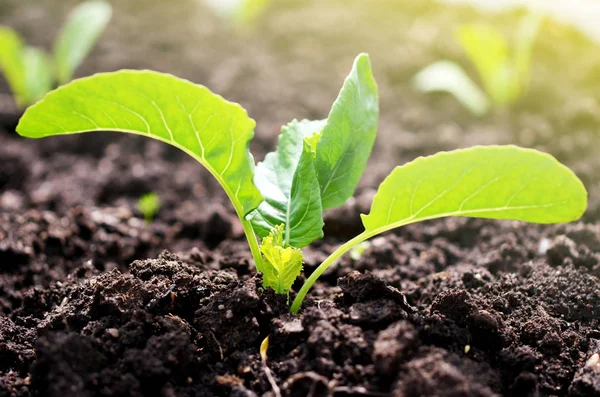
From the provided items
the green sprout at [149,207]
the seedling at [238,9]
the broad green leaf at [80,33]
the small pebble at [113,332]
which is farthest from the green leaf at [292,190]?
the seedling at [238,9]

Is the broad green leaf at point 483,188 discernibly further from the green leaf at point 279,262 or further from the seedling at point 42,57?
the seedling at point 42,57

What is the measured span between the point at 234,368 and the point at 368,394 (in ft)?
0.86

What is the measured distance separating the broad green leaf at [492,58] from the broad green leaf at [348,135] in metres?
1.34

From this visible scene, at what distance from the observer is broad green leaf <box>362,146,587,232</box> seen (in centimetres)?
103

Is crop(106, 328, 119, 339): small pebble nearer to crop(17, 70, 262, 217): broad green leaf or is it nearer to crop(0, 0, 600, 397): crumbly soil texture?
crop(0, 0, 600, 397): crumbly soil texture

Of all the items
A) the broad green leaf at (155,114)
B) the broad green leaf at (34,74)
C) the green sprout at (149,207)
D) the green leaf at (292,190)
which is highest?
the broad green leaf at (155,114)

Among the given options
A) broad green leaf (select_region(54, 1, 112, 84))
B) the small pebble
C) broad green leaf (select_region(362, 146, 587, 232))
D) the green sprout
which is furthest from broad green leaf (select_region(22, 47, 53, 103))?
broad green leaf (select_region(362, 146, 587, 232))

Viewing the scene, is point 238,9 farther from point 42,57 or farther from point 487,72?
point 487,72

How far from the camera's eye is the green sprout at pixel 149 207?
76.7 inches

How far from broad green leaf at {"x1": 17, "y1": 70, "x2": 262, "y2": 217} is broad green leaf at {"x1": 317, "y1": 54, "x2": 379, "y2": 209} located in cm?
17

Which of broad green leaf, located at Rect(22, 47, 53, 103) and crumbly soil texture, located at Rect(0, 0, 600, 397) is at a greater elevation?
broad green leaf, located at Rect(22, 47, 53, 103)

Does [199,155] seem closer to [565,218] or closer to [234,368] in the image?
[234,368]

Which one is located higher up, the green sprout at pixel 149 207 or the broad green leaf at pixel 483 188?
the broad green leaf at pixel 483 188

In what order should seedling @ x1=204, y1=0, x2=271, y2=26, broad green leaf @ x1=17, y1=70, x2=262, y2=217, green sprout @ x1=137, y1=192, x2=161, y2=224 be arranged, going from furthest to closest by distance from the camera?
seedling @ x1=204, y1=0, x2=271, y2=26 < green sprout @ x1=137, y1=192, x2=161, y2=224 < broad green leaf @ x1=17, y1=70, x2=262, y2=217
